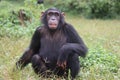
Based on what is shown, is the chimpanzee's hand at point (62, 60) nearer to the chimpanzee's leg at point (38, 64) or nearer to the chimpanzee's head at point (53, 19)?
the chimpanzee's leg at point (38, 64)

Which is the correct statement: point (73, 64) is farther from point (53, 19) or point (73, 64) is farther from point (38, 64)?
point (53, 19)

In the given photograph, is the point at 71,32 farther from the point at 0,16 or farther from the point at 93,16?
the point at 93,16

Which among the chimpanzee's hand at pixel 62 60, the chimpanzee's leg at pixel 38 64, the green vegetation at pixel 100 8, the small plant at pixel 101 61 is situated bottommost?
the green vegetation at pixel 100 8

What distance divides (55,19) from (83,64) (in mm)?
1454

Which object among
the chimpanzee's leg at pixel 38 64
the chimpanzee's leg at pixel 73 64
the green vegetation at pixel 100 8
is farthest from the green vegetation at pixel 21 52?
the green vegetation at pixel 100 8

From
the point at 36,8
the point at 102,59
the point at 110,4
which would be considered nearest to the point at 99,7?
the point at 110,4

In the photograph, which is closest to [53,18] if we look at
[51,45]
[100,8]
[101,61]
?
[51,45]

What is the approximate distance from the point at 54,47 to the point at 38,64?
393 millimetres

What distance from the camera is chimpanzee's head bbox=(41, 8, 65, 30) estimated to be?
5955mm

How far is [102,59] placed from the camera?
726 centimetres

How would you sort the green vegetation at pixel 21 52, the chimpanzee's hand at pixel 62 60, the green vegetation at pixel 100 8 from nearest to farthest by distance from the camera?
the green vegetation at pixel 21 52 → the chimpanzee's hand at pixel 62 60 → the green vegetation at pixel 100 8

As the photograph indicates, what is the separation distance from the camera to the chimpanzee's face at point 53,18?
19.5 ft

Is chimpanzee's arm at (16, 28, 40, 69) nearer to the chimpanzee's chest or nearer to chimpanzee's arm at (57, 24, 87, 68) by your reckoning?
the chimpanzee's chest

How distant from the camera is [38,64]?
597cm
